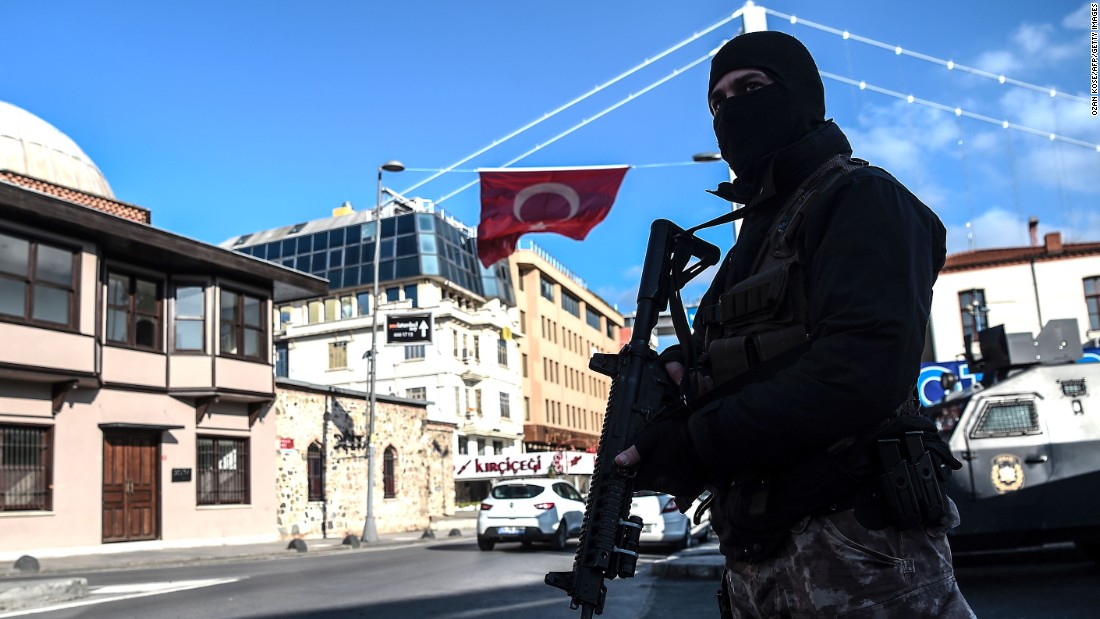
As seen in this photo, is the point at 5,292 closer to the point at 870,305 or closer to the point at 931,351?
the point at 870,305

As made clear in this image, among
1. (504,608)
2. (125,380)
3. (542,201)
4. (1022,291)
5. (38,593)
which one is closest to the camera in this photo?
(504,608)

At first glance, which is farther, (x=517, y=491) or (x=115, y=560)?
(x=517, y=491)

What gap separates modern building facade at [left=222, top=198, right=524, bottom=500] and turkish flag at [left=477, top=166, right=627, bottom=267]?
3808 centimetres

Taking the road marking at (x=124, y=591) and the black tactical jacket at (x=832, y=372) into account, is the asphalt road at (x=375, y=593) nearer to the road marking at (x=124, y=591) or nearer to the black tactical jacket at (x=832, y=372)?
the road marking at (x=124, y=591)

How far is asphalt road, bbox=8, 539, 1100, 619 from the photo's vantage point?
28.8 ft

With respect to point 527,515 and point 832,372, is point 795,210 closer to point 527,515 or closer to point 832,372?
point 832,372

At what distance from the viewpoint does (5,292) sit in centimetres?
→ 2000

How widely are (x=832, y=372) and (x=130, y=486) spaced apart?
23.7m

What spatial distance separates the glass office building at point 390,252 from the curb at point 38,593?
48038mm

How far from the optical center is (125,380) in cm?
2286

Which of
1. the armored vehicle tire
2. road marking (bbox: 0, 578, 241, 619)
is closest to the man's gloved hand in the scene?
road marking (bbox: 0, 578, 241, 619)

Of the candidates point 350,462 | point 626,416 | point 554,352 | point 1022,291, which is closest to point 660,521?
point 350,462

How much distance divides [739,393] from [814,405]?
168 mm

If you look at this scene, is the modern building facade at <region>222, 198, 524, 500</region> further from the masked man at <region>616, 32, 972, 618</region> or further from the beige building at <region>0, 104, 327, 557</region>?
the masked man at <region>616, 32, 972, 618</region>
